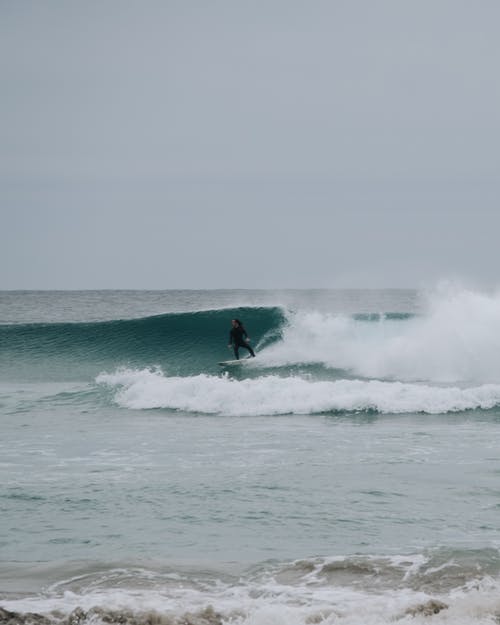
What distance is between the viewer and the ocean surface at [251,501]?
5375mm

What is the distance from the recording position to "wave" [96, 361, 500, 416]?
555 inches

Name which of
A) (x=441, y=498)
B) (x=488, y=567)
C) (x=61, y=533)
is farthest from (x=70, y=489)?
(x=488, y=567)

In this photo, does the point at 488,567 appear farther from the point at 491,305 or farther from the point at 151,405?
the point at 491,305

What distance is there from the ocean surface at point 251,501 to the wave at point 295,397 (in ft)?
0.13

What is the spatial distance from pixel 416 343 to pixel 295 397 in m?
6.90

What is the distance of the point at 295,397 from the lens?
14.7 meters

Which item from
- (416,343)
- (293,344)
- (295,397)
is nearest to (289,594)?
(295,397)

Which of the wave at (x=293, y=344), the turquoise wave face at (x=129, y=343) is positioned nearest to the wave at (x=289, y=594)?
the wave at (x=293, y=344)

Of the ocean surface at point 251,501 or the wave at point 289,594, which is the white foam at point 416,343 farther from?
the wave at point 289,594

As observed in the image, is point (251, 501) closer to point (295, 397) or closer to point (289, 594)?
point (289, 594)

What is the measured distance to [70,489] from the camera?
328 inches

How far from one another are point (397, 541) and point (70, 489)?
3.59 metres

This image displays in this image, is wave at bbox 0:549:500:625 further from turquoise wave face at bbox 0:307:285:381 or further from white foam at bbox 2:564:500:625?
turquoise wave face at bbox 0:307:285:381

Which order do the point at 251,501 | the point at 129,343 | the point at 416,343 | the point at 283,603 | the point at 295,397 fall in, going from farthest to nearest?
the point at 129,343, the point at 416,343, the point at 295,397, the point at 251,501, the point at 283,603
